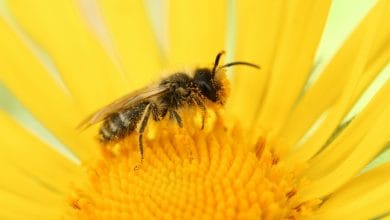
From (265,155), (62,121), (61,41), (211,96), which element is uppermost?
(61,41)

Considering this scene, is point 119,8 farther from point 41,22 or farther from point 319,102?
point 319,102

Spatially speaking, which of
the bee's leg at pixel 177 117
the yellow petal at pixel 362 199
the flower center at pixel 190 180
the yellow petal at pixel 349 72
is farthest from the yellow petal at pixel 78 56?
the yellow petal at pixel 362 199

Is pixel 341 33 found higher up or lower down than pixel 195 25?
lower down

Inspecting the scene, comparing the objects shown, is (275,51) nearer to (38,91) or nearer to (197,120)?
(197,120)

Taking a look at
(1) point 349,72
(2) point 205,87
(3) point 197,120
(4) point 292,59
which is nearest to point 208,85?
(2) point 205,87

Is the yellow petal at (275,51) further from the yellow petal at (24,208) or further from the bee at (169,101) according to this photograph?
the yellow petal at (24,208)

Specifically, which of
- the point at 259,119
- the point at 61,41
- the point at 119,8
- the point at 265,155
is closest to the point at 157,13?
the point at 119,8
